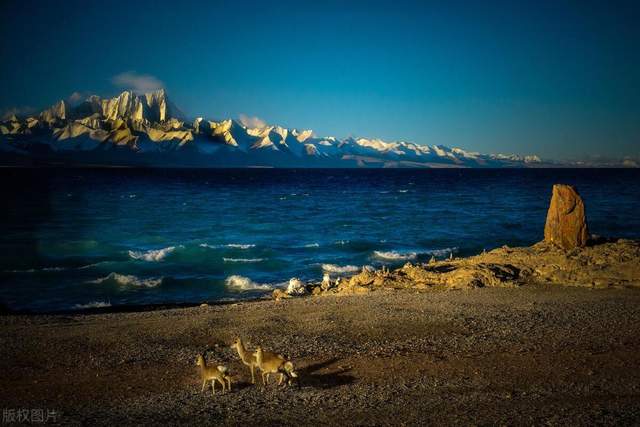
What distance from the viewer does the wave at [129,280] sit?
21.0 meters

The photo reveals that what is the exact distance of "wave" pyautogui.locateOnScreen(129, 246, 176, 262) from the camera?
26.6 m

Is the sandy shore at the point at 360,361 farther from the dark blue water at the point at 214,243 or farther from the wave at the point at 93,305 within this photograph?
the dark blue water at the point at 214,243

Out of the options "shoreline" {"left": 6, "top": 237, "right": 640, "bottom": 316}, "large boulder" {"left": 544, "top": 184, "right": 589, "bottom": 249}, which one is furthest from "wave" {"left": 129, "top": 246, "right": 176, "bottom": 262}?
"large boulder" {"left": 544, "top": 184, "right": 589, "bottom": 249}

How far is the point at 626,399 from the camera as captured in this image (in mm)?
7328

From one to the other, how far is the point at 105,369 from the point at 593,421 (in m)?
8.38

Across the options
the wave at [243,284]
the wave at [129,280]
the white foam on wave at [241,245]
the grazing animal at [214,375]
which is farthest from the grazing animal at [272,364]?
the white foam on wave at [241,245]

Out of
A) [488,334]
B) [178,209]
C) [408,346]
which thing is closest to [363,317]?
[408,346]

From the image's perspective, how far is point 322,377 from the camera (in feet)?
27.7

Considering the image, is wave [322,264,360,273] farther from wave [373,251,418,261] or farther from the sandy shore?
the sandy shore

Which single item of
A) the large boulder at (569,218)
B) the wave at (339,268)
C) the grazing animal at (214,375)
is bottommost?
the wave at (339,268)

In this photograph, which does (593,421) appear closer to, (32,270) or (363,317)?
(363,317)

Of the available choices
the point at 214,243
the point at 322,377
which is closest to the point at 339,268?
the point at 214,243

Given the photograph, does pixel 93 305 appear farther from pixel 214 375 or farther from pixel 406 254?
pixel 406 254

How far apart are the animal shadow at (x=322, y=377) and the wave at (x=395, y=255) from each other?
18.0 meters
